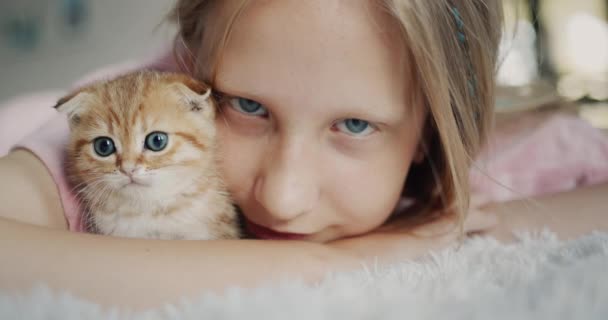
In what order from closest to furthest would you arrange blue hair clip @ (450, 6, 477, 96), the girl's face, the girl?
1. the girl
2. the girl's face
3. blue hair clip @ (450, 6, 477, 96)

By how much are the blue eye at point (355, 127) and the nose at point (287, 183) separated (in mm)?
77

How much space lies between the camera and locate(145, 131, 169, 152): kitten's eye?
82 cm

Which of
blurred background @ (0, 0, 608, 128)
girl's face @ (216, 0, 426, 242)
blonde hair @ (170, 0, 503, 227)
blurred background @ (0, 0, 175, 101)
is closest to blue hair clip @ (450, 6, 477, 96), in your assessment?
blonde hair @ (170, 0, 503, 227)

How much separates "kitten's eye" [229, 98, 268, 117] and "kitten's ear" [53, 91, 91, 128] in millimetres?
230

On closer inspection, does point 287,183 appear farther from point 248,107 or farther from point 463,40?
point 463,40

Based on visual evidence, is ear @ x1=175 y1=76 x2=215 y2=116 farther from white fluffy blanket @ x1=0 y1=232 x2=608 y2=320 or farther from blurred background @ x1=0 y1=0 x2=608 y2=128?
blurred background @ x1=0 y1=0 x2=608 y2=128

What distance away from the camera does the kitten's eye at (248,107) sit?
0.88m

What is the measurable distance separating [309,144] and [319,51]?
0.14 metres

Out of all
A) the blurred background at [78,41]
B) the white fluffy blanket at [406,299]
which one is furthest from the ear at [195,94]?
the blurred background at [78,41]

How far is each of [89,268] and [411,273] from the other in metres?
0.41

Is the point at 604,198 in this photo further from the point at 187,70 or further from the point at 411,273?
the point at 187,70

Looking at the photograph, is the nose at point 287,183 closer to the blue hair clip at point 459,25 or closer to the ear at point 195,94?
the ear at point 195,94

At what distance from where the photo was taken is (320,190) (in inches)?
34.3

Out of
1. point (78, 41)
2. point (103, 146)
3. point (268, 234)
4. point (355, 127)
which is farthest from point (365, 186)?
point (78, 41)
